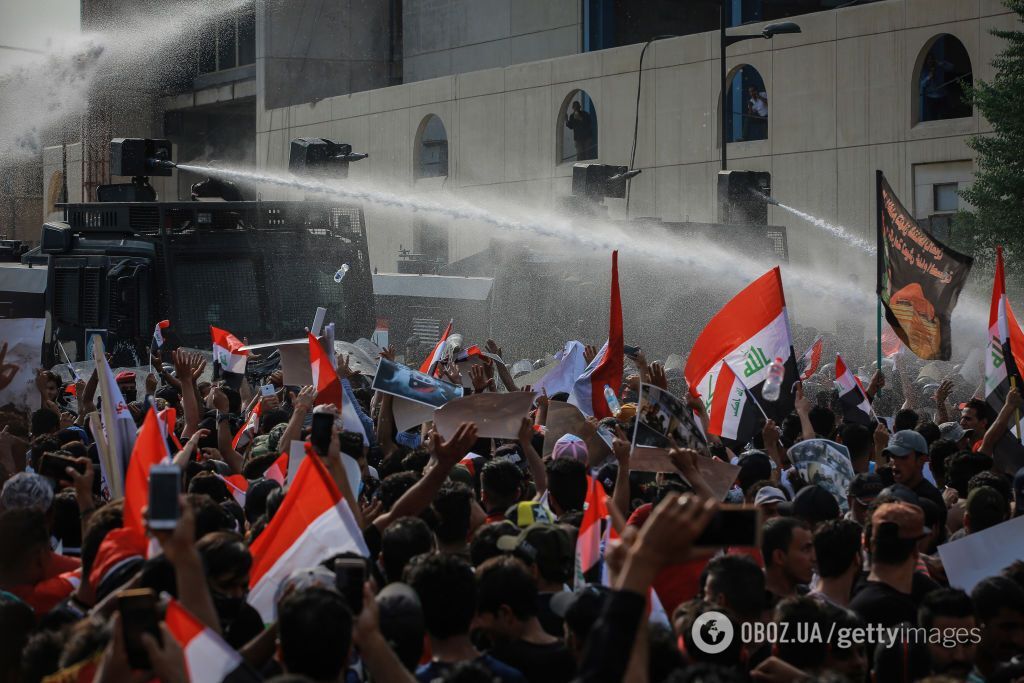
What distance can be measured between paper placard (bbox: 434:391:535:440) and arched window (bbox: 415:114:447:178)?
34.4m

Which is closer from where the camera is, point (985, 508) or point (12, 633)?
point (12, 633)

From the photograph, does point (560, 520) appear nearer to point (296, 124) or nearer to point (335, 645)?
point (335, 645)

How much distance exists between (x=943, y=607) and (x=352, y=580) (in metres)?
1.95

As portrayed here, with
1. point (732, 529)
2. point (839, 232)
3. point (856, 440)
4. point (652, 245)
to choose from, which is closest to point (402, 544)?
point (732, 529)

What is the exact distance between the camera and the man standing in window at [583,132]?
3681 cm

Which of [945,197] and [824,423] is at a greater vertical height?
[945,197]

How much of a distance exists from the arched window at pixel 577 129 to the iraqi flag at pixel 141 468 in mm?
31189

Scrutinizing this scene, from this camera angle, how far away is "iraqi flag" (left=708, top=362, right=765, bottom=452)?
8.76 metres

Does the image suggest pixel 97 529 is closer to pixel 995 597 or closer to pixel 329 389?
pixel 329 389

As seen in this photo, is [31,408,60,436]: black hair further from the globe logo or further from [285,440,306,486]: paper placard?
the globe logo

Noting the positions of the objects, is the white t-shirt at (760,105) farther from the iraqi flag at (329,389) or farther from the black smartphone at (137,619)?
the black smartphone at (137,619)

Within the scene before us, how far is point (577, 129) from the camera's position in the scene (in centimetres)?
3697

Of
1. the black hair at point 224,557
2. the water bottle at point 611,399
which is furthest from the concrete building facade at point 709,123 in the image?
the black hair at point 224,557

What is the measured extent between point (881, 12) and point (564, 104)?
403 inches
